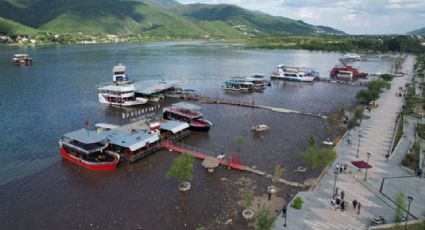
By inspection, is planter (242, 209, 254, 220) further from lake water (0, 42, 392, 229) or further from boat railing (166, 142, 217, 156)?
boat railing (166, 142, 217, 156)

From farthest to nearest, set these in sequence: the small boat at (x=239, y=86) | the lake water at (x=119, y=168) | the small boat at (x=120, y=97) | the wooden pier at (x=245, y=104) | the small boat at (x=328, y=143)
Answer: the small boat at (x=239, y=86)
the small boat at (x=120, y=97)
the wooden pier at (x=245, y=104)
the small boat at (x=328, y=143)
the lake water at (x=119, y=168)

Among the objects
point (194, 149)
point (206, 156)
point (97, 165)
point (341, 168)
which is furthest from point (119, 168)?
point (341, 168)

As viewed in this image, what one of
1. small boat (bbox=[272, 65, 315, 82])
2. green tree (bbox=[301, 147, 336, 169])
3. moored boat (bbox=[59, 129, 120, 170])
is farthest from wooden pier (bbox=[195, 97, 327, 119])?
small boat (bbox=[272, 65, 315, 82])

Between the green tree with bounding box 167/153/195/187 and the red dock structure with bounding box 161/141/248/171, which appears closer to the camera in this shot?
the green tree with bounding box 167/153/195/187

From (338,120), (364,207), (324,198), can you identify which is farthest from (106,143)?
(338,120)

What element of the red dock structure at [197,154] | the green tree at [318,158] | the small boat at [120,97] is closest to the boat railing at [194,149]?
the red dock structure at [197,154]

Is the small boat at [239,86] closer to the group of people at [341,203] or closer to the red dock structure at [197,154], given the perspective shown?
the red dock structure at [197,154]

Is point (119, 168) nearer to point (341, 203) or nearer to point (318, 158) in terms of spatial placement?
point (318, 158)
